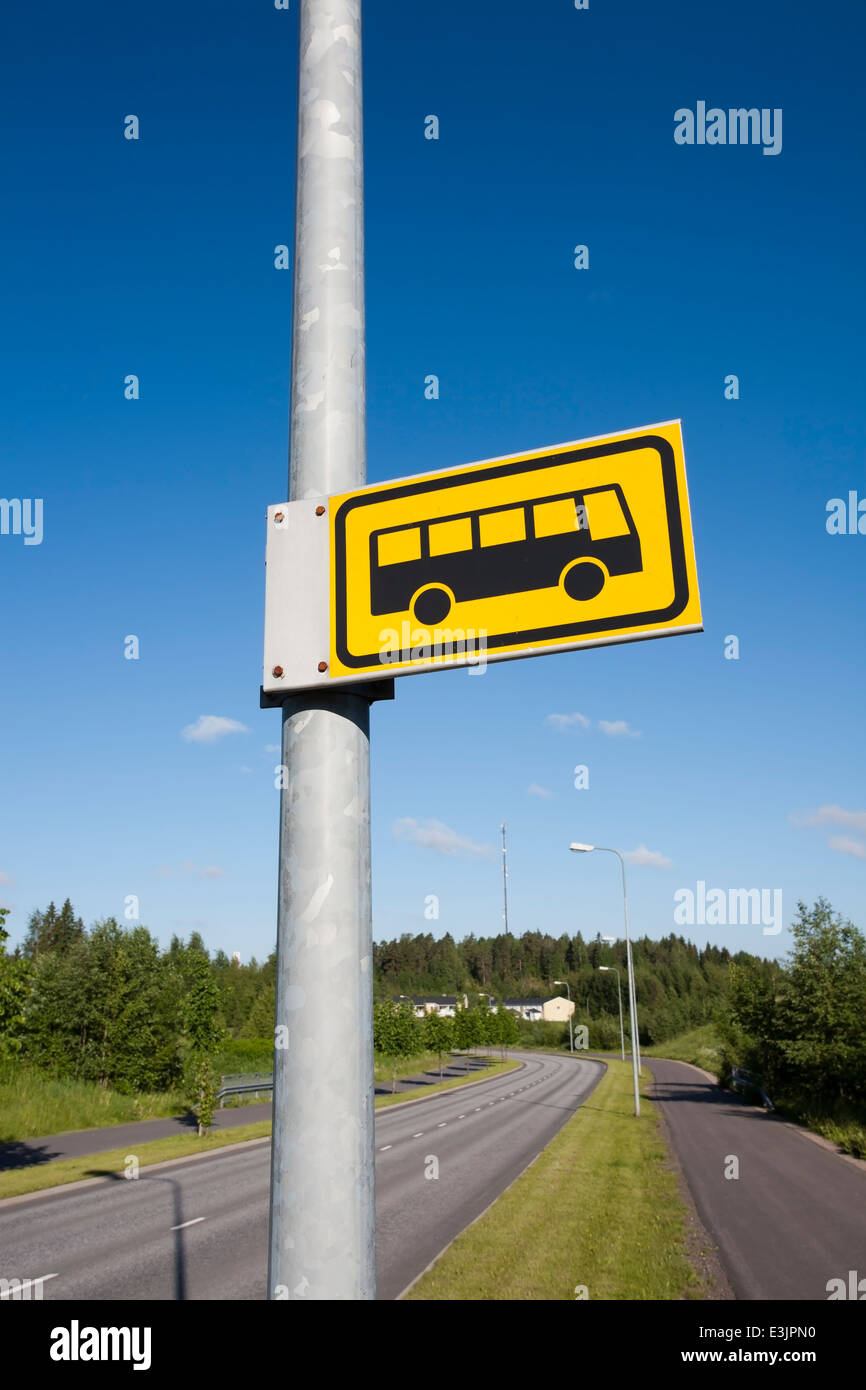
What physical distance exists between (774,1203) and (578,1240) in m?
6.27

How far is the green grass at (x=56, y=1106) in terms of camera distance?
28838 millimetres

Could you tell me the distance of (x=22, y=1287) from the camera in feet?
37.9

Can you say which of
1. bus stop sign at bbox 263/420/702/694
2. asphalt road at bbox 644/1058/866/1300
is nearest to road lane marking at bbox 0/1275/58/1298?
asphalt road at bbox 644/1058/866/1300

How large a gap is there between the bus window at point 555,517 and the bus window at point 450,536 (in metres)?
0.18

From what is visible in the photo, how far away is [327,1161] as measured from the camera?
6.08 feet

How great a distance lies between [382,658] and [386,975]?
16394 centimetres

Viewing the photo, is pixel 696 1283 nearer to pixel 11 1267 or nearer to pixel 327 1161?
pixel 11 1267

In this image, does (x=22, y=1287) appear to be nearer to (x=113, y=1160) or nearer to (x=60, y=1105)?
(x=113, y=1160)

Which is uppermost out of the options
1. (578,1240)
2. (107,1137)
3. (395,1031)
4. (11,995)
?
(11,995)

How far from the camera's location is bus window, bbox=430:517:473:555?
7.54 feet

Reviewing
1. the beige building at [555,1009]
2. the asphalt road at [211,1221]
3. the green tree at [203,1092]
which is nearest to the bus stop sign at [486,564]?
the asphalt road at [211,1221]

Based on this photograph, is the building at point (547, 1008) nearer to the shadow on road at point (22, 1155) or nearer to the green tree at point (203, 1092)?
the green tree at point (203, 1092)

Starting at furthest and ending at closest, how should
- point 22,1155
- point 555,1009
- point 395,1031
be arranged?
1. point 555,1009
2. point 395,1031
3. point 22,1155

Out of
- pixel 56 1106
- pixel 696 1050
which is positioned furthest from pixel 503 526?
pixel 696 1050
